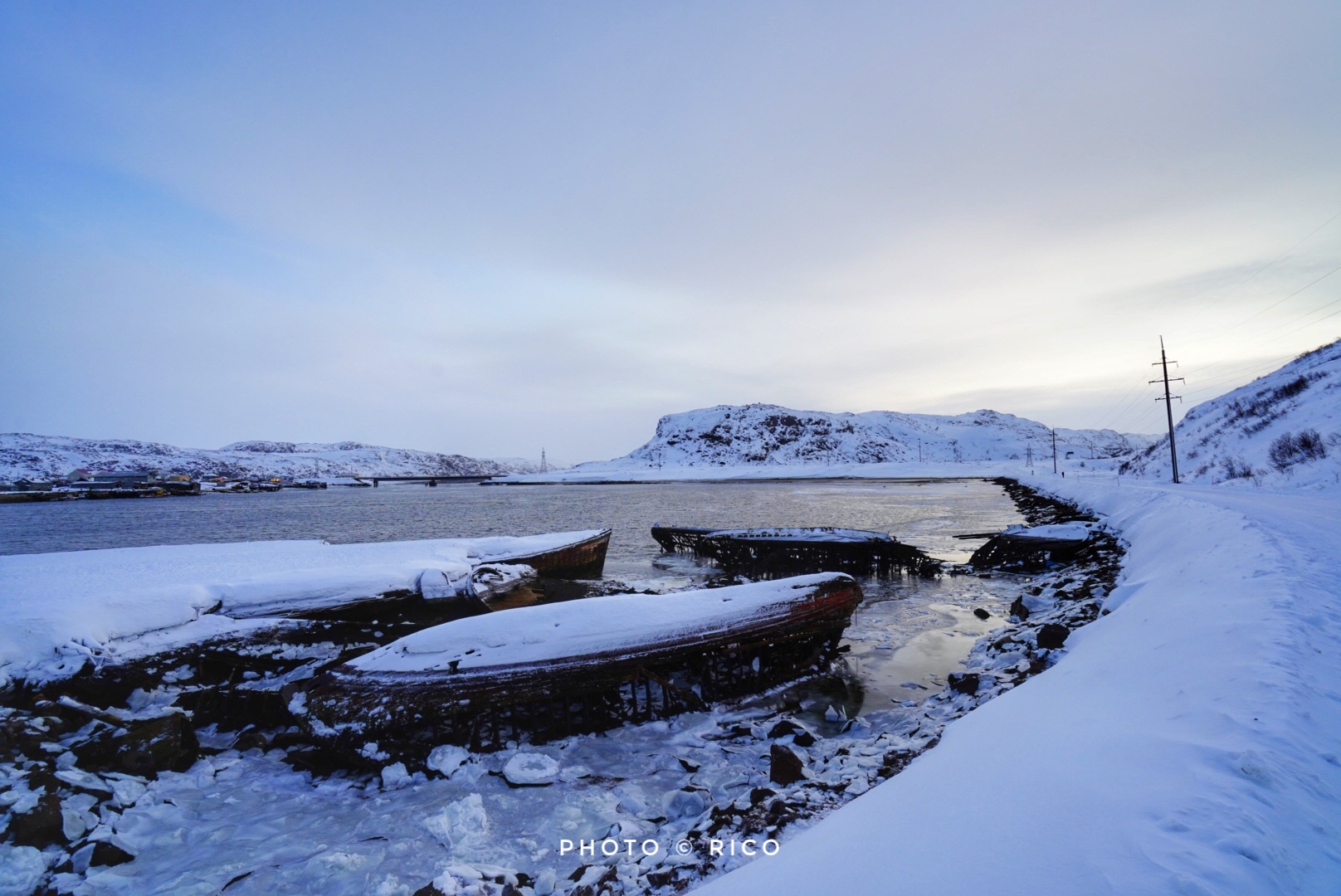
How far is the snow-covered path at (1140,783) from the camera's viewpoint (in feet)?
9.37

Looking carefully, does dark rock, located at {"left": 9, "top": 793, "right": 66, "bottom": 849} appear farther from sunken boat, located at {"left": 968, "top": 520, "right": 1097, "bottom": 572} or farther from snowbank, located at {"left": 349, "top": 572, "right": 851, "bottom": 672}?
sunken boat, located at {"left": 968, "top": 520, "right": 1097, "bottom": 572}

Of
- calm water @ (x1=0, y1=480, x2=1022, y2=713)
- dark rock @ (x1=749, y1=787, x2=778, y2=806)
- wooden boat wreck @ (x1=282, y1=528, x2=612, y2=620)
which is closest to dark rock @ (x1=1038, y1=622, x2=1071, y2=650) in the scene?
calm water @ (x1=0, y1=480, x2=1022, y2=713)

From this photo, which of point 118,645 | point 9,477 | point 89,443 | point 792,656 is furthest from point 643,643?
point 89,443

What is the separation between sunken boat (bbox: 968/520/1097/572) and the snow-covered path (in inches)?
529

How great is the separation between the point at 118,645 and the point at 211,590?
1.94m

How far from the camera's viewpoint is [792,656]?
11242mm

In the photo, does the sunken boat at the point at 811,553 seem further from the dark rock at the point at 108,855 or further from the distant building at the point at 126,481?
the distant building at the point at 126,481

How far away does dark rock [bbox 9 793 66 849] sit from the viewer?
18.0ft

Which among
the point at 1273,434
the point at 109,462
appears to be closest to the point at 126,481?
the point at 109,462

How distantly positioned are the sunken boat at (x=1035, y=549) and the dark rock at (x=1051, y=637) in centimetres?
1124

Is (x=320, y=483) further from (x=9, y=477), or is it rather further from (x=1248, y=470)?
(x=1248, y=470)

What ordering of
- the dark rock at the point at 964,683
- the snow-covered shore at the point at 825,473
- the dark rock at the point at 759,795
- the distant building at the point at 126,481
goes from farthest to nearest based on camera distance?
the snow-covered shore at the point at 825,473, the distant building at the point at 126,481, the dark rock at the point at 964,683, the dark rock at the point at 759,795

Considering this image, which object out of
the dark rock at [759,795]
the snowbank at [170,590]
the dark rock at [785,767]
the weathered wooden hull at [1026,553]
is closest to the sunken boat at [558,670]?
the dark rock at [785,767]

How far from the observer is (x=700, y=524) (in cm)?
3684
